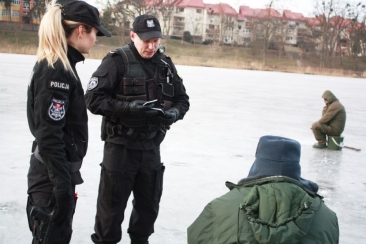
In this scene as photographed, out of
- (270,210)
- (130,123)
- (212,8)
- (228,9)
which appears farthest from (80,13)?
(212,8)

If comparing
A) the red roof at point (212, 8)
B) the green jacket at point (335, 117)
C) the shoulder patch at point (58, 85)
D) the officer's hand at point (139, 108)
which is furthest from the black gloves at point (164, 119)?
the red roof at point (212, 8)

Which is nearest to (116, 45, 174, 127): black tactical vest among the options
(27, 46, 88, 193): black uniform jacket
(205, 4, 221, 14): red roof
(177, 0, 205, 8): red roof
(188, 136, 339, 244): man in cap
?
(27, 46, 88, 193): black uniform jacket

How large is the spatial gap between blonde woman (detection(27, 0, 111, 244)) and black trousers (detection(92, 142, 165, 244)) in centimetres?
67

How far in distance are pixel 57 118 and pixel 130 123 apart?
36.8 inches

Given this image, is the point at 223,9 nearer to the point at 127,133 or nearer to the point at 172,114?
the point at 172,114

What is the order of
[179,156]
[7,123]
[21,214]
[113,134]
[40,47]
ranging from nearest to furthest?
[40,47]
[113,134]
[21,214]
[179,156]
[7,123]

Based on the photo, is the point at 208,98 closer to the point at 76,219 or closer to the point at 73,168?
the point at 76,219

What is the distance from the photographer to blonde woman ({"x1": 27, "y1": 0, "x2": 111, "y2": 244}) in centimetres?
253

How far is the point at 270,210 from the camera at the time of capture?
185 cm

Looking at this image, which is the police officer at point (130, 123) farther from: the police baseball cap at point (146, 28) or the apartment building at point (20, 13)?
the apartment building at point (20, 13)

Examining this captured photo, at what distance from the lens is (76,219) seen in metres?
4.26

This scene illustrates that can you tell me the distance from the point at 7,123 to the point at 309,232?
23.7ft

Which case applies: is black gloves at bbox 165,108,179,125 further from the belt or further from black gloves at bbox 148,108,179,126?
the belt

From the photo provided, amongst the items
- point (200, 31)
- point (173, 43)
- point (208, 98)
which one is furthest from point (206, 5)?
point (208, 98)
